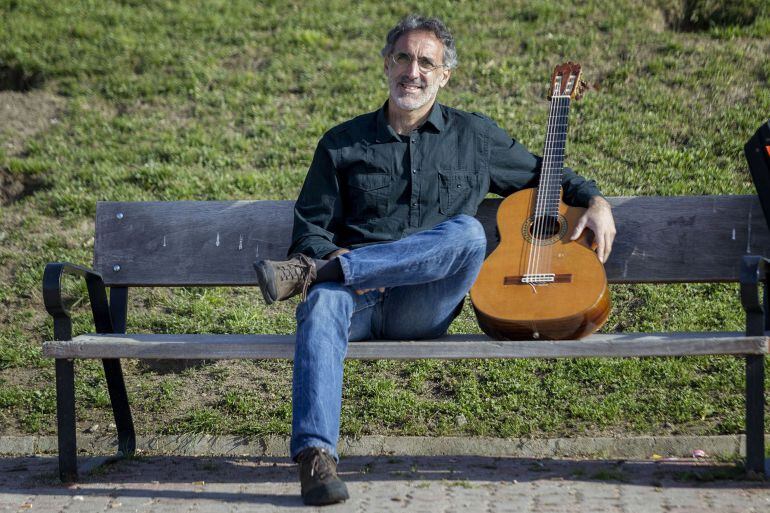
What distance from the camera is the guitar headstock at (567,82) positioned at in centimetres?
480

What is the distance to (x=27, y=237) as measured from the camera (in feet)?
22.7

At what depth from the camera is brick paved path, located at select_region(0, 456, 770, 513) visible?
382cm

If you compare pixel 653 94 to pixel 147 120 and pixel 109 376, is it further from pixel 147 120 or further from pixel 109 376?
pixel 109 376

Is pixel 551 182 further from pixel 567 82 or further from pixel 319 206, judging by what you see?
pixel 319 206

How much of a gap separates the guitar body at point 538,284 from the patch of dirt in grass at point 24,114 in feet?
15.5

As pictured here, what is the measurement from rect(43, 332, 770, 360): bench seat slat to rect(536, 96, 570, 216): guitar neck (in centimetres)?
70

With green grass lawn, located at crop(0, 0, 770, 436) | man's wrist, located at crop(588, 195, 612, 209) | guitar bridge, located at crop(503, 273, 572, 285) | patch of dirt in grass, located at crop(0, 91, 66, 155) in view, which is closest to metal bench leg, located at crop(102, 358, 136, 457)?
green grass lawn, located at crop(0, 0, 770, 436)

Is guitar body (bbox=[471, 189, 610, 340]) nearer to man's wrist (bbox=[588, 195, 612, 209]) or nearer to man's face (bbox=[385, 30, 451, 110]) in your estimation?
man's wrist (bbox=[588, 195, 612, 209])

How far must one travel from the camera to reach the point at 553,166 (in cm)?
471

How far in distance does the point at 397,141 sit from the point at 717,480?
6.62 feet

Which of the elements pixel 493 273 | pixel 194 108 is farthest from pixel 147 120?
pixel 493 273

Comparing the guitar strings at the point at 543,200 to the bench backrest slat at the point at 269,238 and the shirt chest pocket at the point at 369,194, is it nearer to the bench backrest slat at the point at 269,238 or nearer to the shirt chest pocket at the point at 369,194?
the bench backrest slat at the point at 269,238

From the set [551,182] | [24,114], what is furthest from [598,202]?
[24,114]

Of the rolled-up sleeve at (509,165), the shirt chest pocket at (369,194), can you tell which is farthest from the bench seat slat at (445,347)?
the rolled-up sleeve at (509,165)
